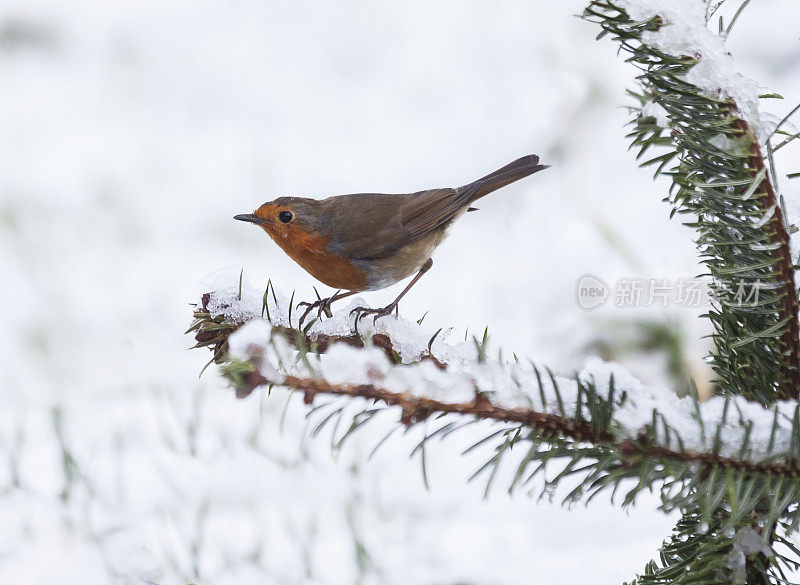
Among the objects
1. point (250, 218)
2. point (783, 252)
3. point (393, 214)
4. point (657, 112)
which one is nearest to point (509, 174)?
point (393, 214)

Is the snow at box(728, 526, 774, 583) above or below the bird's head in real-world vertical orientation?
below

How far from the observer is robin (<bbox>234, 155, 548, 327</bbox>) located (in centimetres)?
170

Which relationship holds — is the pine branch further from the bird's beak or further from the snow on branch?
the bird's beak

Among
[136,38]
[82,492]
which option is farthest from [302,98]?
[82,492]

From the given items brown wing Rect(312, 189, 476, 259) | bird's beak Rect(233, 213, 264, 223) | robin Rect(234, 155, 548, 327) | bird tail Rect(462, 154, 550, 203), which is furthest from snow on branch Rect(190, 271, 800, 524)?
bird tail Rect(462, 154, 550, 203)

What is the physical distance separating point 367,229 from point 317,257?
0.20 metres

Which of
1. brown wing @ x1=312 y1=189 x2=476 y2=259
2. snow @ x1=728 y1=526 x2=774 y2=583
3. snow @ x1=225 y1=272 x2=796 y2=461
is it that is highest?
brown wing @ x1=312 y1=189 x2=476 y2=259

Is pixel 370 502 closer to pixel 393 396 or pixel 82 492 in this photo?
pixel 82 492

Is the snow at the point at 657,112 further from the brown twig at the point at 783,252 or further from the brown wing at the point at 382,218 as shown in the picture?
the brown wing at the point at 382,218

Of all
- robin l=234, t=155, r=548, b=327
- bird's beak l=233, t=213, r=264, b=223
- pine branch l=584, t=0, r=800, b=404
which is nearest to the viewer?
pine branch l=584, t=0, r=800, b=404

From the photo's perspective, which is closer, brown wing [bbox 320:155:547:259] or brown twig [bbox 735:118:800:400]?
brown twig [bbox 735:118:800:400]

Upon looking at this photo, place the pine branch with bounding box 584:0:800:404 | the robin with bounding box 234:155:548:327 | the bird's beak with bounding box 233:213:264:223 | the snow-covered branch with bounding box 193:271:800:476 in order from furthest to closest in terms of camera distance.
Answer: the robin with bounding box 234:155:548:327 → the bird's beak with bounding box 233:213:264:223 → the pine branch with bounding box 584:0:800:404 → the snow-covered branch with bounding box 193:271:800:476

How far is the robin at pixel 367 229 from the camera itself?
5.56ft

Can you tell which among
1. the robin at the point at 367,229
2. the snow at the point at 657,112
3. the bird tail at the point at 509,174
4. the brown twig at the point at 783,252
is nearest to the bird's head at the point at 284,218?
the robin at the point at 367,229
